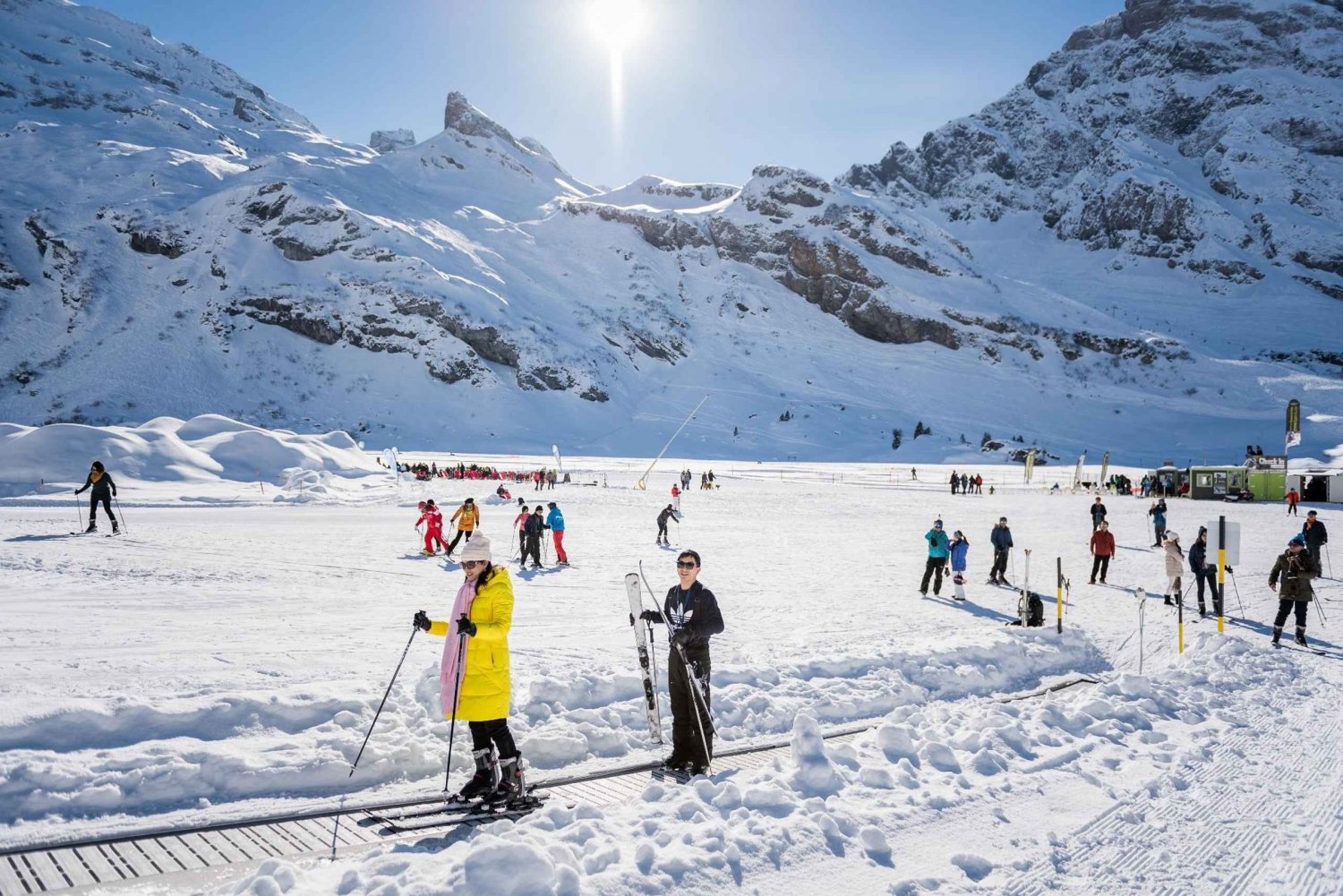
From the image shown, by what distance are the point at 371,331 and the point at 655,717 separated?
8502 centimetres

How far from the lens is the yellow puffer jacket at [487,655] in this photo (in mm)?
5168

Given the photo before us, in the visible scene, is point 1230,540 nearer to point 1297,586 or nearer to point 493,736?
point 1297,586

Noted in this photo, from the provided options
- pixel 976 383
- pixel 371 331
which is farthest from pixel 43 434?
pixel 976 383

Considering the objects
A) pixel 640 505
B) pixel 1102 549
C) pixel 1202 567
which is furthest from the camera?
pixel 640 505

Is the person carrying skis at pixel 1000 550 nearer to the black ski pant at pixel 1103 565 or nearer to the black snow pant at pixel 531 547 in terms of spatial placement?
the black ski pant at pixel 1103 565

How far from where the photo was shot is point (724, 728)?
7676 millimetres

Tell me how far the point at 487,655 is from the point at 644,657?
1931 millimetres

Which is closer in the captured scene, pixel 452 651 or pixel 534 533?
pixel 452 651

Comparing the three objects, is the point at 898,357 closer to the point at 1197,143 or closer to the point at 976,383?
the point at 976,383

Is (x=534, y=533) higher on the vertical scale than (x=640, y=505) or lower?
higher

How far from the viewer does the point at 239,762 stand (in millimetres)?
5848

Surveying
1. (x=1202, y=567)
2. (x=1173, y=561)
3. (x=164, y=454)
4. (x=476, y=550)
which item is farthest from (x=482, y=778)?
(x=164, y=454)

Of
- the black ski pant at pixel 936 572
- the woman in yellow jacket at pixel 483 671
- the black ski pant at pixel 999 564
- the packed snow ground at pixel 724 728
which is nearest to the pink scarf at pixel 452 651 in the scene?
the woman in yellow jacket at pixel 483 671

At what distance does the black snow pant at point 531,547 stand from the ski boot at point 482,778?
1215cm
